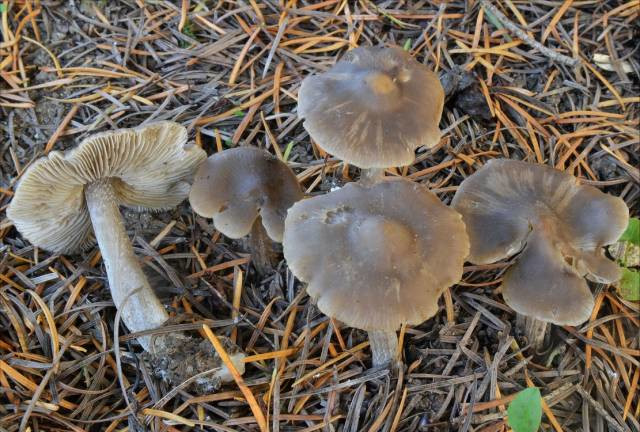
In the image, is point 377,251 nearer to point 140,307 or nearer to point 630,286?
point 140,307

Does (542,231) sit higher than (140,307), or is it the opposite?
(542,231)

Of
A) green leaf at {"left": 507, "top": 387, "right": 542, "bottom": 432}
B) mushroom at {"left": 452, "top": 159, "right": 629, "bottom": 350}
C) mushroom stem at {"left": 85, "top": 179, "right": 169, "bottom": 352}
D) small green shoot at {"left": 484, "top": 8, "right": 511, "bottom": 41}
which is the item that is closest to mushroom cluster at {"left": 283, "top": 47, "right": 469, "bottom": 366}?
mushroom at {"left": 452, "top": 159, "right": 629, "bottom": 350}

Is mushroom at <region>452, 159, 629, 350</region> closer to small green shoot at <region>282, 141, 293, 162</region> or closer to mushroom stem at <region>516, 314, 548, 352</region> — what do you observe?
mushroom stem at <region>516, 314, 548, 352</region>

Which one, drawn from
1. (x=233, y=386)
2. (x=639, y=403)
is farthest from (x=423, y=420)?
(x=639, y=403)

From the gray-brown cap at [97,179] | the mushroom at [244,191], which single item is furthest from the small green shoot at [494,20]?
the gray-brown cap at [97,179]

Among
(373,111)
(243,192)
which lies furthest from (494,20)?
(243,192)
